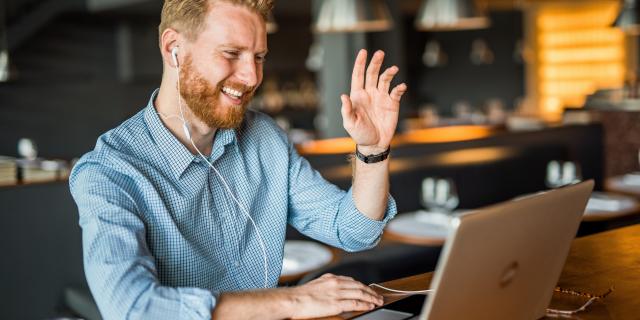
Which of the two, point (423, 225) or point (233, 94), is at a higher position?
point (233, 94)

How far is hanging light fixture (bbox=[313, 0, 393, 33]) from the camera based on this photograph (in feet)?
14.6

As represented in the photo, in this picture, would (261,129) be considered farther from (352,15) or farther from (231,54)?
(352,15)

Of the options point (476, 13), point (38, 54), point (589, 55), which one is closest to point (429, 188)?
point (476, 13)

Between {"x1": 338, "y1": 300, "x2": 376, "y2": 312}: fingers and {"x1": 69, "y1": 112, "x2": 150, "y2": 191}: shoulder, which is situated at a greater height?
{"x1": 69, "y1": 112, "x2": 150, "y2": 191}: shoulder

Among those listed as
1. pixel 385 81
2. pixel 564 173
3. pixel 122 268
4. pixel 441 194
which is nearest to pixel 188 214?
pixel 122 268

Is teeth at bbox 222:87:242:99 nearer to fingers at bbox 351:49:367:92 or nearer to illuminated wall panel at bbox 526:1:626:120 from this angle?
fingers at bbox 351:49:367:92

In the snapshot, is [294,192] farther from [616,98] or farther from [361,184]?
[616,98]

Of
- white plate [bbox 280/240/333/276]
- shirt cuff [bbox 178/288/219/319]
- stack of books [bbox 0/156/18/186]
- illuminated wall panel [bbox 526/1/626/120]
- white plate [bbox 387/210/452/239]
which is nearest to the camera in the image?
shirt cuff [bbox 178/288/219/319]

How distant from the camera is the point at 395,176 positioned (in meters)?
5.06

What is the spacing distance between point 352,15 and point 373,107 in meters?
2.79

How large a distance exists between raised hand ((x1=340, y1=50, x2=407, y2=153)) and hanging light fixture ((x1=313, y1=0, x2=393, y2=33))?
9.08 feet

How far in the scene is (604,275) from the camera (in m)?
1.67

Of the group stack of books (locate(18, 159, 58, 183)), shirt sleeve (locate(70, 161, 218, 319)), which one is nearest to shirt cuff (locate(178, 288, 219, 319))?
shirt sleeve (locate(70, 161, 218, 319))

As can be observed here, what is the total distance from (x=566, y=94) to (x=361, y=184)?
11125mm
